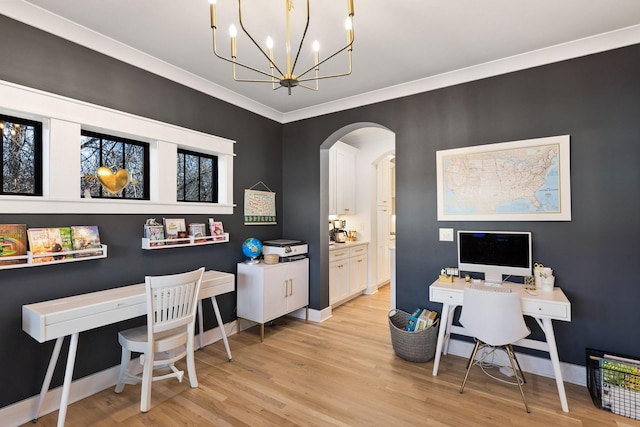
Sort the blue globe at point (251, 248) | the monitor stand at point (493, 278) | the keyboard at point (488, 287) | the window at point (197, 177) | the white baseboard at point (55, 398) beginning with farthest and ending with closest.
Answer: the blue globe at point (251, 248) < the window at point (197, 177) < the monitor stand at point (493, 278) < the keyboard at point (488, 287) < the white baseboard at point (55, 398)

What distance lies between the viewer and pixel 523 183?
2.70 metres

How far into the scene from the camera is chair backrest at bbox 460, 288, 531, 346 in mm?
2189

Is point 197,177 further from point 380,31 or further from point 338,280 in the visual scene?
point 338,280

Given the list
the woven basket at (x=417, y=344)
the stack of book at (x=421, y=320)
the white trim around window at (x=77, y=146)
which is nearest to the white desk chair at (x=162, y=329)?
the white trim around window at (x=77, y=146)

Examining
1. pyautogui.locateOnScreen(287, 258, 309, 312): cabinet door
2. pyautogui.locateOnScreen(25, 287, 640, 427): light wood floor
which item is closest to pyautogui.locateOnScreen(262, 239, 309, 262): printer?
pyautogui.locateOnScreen(287, 258, 309, 312): cabinet door

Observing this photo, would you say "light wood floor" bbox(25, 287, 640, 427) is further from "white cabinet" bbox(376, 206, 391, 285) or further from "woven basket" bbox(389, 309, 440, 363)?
"white cabinet" bbox(376, 206, 391, 285)

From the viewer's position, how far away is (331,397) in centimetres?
233

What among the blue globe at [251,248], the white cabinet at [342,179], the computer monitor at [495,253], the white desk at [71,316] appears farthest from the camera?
the white cabinet at [342,179]

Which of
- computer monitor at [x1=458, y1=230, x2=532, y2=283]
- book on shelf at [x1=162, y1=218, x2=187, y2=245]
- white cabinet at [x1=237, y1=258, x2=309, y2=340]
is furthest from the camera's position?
white cabinet at [x1=237, y1=258, x2=309, y2=340]

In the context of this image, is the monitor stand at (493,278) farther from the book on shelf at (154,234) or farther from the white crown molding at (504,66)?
the book on shelf at (154,234)

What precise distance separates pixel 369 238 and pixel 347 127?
220 centimetres

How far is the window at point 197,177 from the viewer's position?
10.3 ft

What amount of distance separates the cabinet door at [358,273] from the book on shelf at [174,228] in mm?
2605

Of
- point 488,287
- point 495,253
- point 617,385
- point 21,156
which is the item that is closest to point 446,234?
point 495,253
